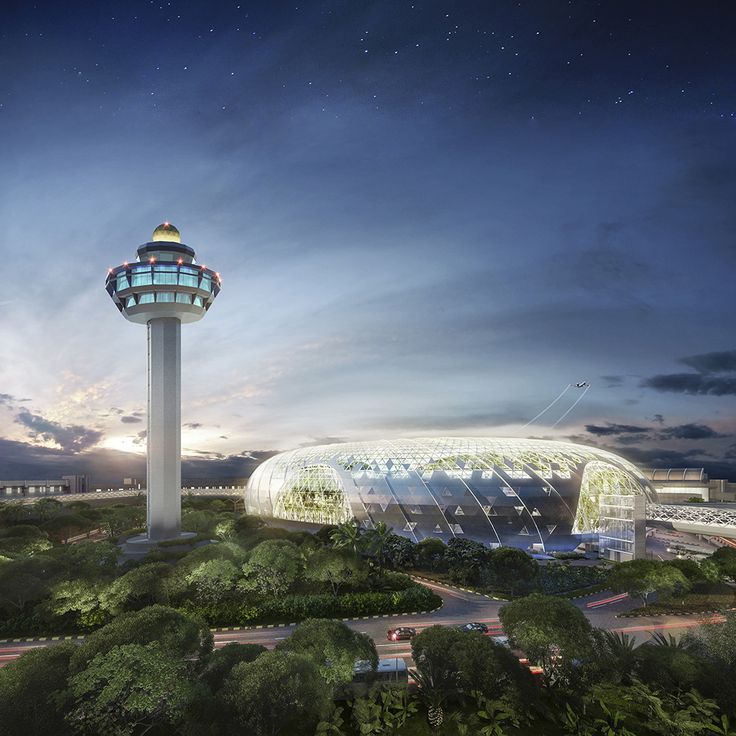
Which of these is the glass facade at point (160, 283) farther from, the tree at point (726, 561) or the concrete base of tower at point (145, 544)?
the tree at point (726, 561)

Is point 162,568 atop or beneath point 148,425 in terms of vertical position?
beneath

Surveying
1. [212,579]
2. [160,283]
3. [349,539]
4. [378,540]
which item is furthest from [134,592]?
[160,283]

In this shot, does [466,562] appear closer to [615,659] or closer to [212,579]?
[212,579]

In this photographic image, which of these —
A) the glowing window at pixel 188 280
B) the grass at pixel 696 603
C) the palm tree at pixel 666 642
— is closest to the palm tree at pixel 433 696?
the palm tree at pixel 666 642

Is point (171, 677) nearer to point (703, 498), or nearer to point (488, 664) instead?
point (488, 664)

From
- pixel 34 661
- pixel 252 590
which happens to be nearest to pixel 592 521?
pixel 252 590
